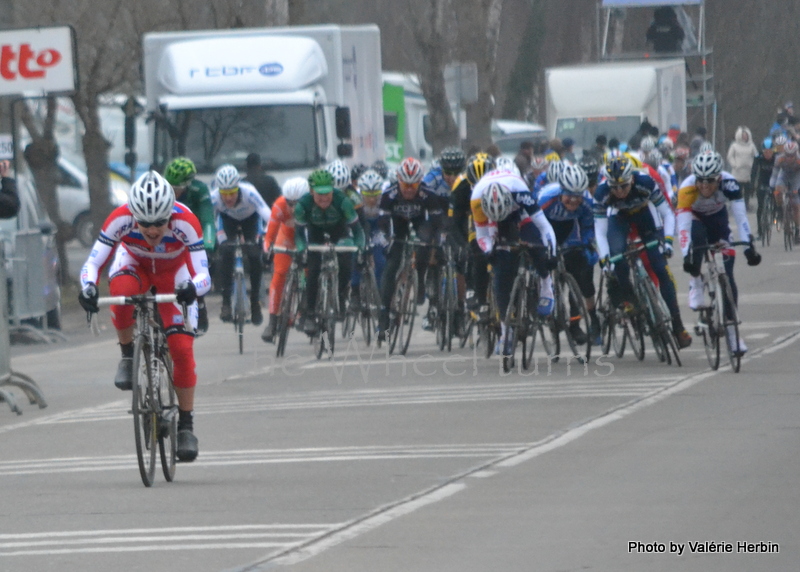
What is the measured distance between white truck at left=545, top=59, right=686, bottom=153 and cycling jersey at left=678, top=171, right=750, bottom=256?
23.3 metres

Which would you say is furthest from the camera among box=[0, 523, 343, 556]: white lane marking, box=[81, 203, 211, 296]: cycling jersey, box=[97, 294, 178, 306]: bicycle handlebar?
box=[81, 203, 211, 296]: cycling jersey

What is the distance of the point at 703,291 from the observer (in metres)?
14.7

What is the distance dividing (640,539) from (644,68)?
104 feet

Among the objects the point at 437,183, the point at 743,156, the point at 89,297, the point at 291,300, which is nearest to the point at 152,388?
the point at 89,297

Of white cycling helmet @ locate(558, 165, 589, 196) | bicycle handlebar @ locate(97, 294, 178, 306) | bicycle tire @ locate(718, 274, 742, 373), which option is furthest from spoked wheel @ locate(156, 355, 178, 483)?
white cycling helmet @ locate(558, 165, 589, 196)

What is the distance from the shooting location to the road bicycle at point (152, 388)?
967cm

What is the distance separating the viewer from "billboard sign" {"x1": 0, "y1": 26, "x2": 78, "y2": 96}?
1873 cm

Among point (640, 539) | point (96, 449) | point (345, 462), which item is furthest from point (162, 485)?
point (640, 539)

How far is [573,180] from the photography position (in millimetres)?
15672

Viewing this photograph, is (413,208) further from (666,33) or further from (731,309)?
(666,33)

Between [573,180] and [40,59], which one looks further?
[40,59]

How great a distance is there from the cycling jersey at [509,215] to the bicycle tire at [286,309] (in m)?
2.48

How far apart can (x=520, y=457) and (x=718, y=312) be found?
4.28 meters

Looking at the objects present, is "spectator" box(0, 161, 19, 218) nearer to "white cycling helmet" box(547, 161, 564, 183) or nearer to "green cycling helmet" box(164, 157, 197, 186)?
"green cycling helmet" box(164, 157, 197, 186)
